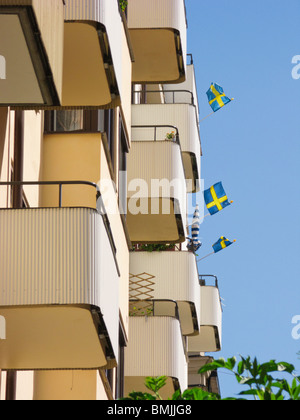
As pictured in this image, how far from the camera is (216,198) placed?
3916 cm

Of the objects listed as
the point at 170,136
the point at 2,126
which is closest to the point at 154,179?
the point at 170,136

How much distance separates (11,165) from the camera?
46.5 ft

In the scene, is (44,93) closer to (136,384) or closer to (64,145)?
(64,145)

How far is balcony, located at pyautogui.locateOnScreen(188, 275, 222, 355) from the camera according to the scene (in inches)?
1251

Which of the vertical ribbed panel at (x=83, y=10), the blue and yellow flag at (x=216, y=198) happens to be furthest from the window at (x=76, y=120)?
the blue and yellow flag at (x=216, y=198)

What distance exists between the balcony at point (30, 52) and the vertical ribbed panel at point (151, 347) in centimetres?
1057

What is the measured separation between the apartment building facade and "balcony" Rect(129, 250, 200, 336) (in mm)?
24

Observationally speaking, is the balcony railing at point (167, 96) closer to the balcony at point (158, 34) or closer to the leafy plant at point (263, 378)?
the balcony at point (158, 34)

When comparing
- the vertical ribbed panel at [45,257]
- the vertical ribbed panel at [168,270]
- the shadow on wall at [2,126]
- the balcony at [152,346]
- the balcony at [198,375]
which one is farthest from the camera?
the balcony at [198,375]

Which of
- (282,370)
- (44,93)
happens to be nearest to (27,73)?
(44,93)

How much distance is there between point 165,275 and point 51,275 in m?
13.0

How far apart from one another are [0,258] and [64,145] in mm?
3992

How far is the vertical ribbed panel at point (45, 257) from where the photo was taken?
12.3 metres

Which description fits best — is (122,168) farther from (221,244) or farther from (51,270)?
(221,244)
